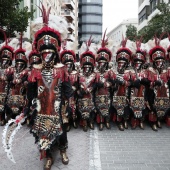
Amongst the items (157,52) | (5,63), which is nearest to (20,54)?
(5,63)

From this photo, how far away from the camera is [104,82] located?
657cm

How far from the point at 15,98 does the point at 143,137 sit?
3338mm

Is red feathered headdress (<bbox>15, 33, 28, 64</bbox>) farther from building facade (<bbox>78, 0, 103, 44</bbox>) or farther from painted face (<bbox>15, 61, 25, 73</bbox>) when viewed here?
building facade (<bbox>78, 0, 103, 44</bbox>)

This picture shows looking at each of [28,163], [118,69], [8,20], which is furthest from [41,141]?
[8,20]

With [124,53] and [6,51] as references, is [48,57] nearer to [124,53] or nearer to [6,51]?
[124,53]

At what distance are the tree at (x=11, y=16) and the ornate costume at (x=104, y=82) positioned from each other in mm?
4078

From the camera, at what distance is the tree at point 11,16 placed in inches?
355

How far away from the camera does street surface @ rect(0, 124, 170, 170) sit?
15.1 feet

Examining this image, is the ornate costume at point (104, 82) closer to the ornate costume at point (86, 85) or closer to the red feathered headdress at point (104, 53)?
the red feathered headdress at point (104, 53)

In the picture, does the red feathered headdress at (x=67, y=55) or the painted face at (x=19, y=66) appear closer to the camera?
the red feathered headdress at (x=67, y=55)

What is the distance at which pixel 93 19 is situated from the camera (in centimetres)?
7469

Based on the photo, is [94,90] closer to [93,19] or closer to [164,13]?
[164,13]

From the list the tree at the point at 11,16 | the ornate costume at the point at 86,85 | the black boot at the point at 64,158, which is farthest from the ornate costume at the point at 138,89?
the tree at the point at 11,16

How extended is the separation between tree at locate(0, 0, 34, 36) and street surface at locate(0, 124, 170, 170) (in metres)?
4.35
